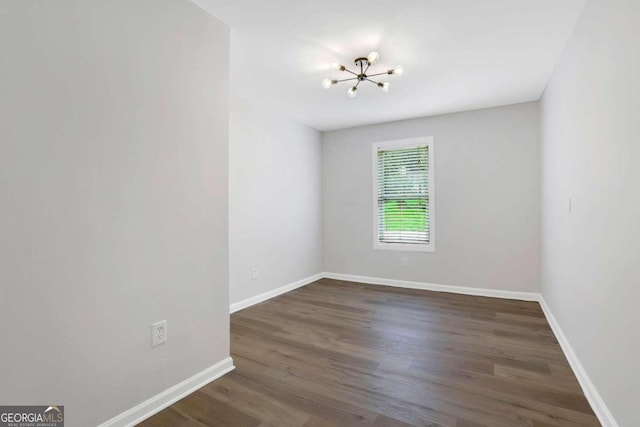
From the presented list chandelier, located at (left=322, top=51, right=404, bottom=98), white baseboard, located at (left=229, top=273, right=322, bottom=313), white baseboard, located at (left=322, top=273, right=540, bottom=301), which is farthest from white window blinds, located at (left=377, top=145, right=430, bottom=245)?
chandelier, located at (left=322, top=51, right=404, bottom=98)

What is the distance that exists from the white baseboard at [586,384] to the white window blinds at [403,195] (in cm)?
197

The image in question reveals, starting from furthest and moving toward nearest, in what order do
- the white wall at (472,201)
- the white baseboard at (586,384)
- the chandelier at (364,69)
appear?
the white wall at (472,201) → the chandelier at (364,69) → the white baseboard at (586,384)

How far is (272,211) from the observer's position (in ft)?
13.4

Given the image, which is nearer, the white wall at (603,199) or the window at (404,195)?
the white wall at (603,199)

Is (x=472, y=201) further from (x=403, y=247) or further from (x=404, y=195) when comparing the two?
(x=403, y=247)

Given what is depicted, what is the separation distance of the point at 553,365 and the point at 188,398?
97.8 inches

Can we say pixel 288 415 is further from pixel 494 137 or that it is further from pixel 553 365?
pixel 494 137

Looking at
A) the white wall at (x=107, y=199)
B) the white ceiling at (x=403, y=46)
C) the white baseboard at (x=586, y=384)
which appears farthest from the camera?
the white ceiling at (x=403, y=46)

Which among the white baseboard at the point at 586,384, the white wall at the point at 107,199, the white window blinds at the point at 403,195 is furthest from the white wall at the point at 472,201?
the white wall at the point at 107,199

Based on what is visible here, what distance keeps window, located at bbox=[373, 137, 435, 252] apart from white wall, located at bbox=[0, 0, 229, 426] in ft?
9.95

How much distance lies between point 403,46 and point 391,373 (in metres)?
2.45

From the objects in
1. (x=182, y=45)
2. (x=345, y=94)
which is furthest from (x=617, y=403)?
(x=345, y=94)

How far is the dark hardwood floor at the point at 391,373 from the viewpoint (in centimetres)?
165

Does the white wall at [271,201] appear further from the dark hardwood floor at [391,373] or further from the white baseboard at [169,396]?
the white baseboard at [169,396]
